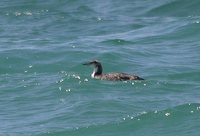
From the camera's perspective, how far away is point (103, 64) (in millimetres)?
Answer: 29969

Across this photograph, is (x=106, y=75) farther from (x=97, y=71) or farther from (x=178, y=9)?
(x=178, y=9)

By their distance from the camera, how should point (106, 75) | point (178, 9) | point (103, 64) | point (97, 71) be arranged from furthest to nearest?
point (178, 9)
point (103, 64)
point (97, 71)
point (106, 75)

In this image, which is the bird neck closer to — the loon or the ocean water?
the loon

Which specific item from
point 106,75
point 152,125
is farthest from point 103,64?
point 152,125

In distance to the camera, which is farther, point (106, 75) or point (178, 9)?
point (178, 9)

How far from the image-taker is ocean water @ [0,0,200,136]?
73.2ft

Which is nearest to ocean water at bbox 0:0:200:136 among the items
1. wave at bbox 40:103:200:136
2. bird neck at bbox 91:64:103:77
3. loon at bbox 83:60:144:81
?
wave at bbox 40:103:200:136

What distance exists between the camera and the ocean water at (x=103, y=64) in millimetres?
22312

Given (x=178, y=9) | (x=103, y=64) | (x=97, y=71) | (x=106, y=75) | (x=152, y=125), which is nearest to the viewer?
(x=152, y=125)

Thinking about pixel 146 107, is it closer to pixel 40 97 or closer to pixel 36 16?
pixel 40 97

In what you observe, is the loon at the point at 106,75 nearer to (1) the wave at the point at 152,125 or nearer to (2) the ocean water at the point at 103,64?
(2) the ocean water at the point at 103,64

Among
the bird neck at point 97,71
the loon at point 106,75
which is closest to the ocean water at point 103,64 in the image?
the loon at point 106,75

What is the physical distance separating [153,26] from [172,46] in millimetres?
4724

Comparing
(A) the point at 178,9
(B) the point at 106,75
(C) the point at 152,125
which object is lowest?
(C) the point at 152,125
